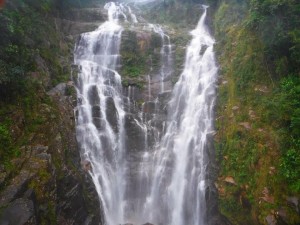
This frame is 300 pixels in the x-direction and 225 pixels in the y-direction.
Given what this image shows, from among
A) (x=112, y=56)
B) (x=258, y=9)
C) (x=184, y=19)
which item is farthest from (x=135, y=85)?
(x=184, y=19)

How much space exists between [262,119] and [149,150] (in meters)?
7.53

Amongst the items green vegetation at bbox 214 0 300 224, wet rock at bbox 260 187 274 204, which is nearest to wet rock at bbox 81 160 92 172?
green vegetation at bbox 214 0 300 224

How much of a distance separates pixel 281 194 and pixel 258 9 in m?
10.4

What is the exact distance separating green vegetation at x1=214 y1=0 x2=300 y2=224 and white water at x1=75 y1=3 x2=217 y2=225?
5.21 ft

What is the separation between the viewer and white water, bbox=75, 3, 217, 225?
16938 mm

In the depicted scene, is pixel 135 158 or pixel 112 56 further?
pixel 112 56

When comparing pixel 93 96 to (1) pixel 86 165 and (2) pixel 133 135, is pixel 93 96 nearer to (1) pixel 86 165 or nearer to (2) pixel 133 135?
(2) pixel 133 135

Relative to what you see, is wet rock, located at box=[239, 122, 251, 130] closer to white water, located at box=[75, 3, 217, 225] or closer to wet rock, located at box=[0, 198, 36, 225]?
white water, located at box=[75, 3, 217, 225]

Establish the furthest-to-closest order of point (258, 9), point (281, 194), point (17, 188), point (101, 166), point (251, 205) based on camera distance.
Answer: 1. point (101, 166)
2. point (258, 9)
3. point (251, 205)
4. point (281, 194)
5. point (17, 188)

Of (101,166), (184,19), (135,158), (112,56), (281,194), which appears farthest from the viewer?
(184,19)

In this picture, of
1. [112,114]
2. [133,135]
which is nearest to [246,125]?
[133,135]

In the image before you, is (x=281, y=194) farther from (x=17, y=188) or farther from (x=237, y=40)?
(x=237, y=40)

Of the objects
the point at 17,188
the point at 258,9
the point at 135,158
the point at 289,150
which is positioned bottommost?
the point at 135,158

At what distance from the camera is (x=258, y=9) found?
16594 mm
